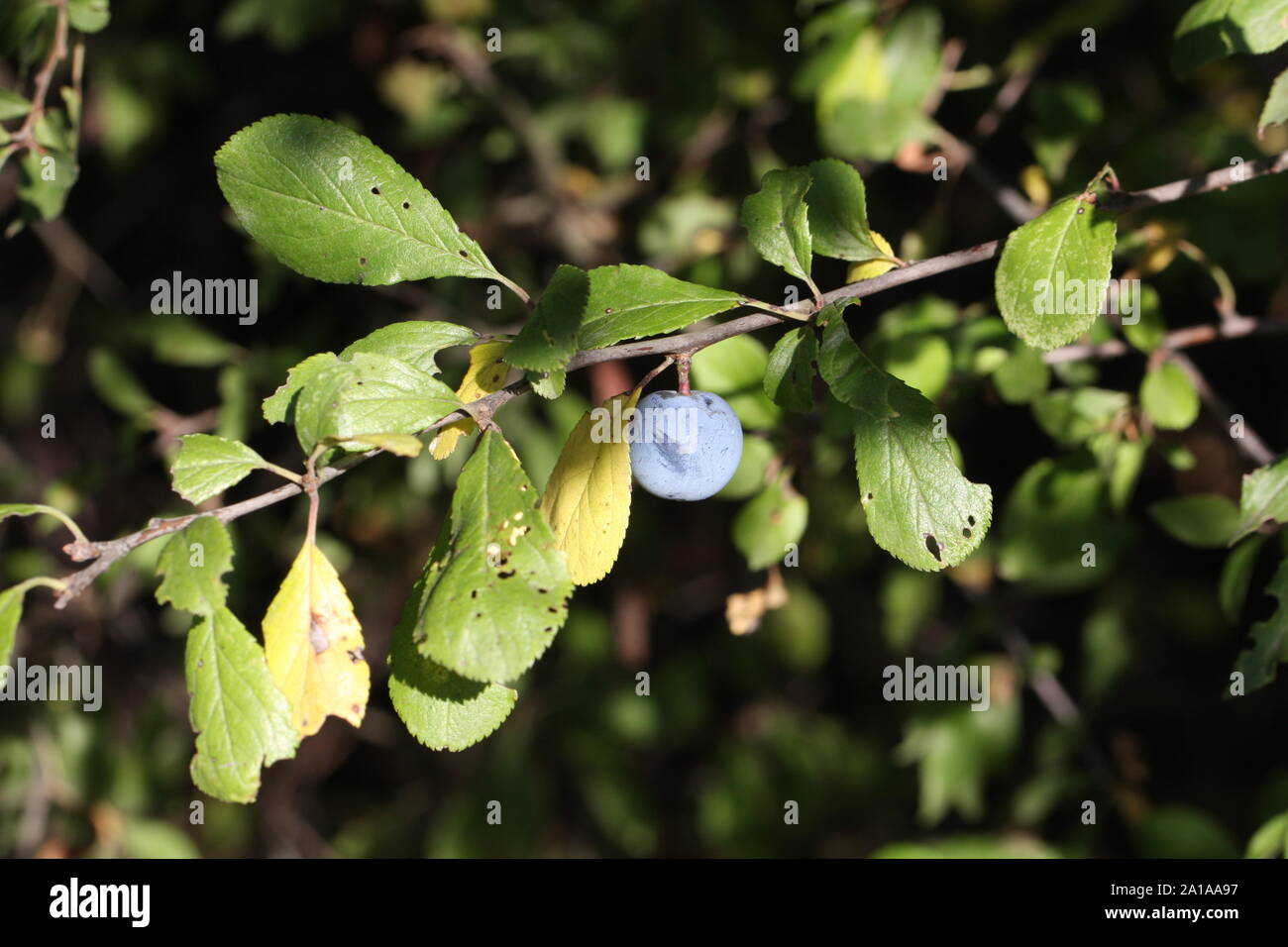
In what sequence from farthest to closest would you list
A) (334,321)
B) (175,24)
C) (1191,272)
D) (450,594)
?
(175,24) < (334,321) < (1191,272) < (450,594)

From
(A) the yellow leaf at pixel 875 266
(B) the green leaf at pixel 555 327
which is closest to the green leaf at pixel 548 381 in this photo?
(B) the green leaf at pixel 555 327

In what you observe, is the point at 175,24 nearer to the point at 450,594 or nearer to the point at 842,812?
the point at 450,594

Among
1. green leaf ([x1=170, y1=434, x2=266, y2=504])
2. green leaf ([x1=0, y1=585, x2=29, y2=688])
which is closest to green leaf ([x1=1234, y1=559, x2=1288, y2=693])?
green leaf ([x1=170, y1=434, x2=266, y2=504])

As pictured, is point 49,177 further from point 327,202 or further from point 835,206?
point 835,206

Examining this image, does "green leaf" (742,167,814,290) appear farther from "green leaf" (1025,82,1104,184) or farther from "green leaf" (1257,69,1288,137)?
"green leaf" (1025,82,1104,184)

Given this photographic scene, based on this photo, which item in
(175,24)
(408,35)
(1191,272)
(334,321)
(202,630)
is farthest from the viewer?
(175,24)

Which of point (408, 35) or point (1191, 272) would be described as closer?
point (1191, 272)

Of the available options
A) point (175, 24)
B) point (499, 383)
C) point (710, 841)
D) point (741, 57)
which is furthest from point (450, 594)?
point (175, 24)
